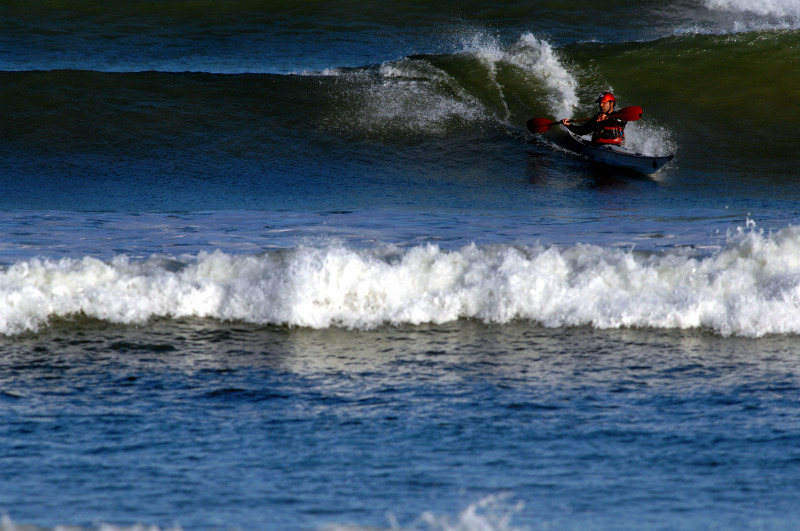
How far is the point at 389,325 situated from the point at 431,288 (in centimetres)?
47

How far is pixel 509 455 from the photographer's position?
3.79 meters

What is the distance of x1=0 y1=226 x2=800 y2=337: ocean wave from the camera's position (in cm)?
569

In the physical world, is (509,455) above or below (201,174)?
below

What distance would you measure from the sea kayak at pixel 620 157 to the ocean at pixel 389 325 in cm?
19

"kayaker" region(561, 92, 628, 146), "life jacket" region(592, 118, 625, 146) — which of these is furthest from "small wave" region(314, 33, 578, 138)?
"life jacket" region(592, 118, 625, 146)

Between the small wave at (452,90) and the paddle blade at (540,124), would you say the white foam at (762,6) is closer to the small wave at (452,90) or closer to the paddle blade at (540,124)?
the small wave at (452,90)

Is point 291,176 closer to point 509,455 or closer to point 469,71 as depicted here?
point 469,71

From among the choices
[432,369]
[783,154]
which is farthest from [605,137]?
[432,369]

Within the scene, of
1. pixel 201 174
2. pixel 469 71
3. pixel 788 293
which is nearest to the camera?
pixel 788 293

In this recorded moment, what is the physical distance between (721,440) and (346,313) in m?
2.67

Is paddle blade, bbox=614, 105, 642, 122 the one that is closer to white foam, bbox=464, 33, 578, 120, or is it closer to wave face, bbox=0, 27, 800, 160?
wave face, bbox=0, 27, 800, 160

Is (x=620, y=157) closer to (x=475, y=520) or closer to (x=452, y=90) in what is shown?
(x=452, y=90)

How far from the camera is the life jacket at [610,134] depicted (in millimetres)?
12164

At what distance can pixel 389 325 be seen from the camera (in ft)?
18.8
